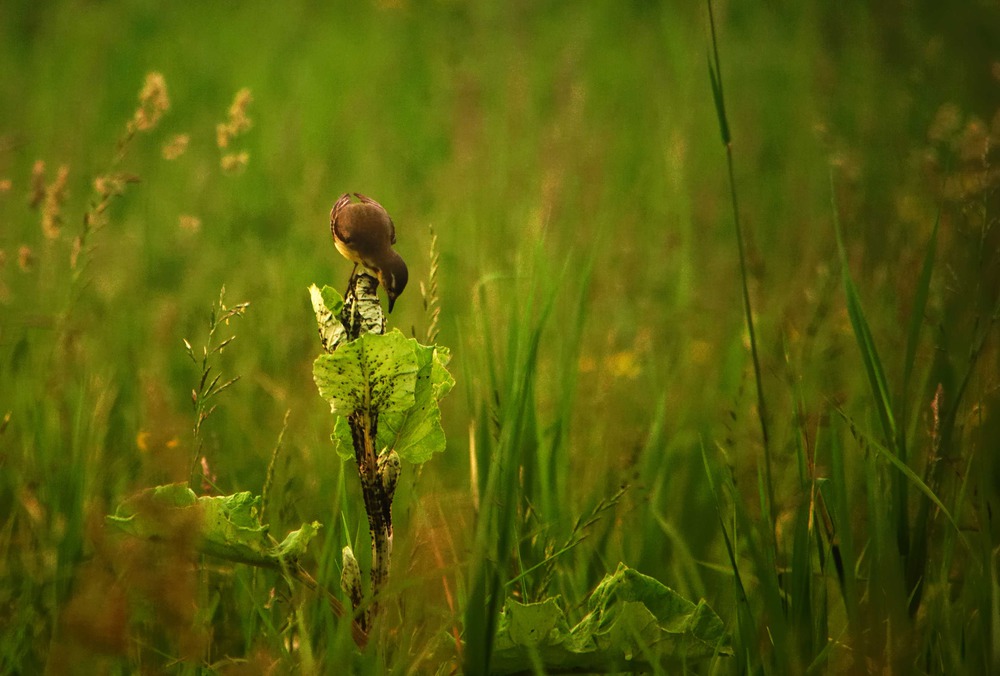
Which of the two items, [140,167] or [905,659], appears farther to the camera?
[140,167]

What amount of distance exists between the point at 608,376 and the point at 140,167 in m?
2.81

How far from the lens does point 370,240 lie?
933 millimetres

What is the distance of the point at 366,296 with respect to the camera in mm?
968

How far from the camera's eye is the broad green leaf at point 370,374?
36.6 inches

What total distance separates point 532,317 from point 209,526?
3.76 feet

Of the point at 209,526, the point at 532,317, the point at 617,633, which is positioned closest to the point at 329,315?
the point at 209,526

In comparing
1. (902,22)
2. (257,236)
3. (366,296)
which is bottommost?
(366,296)

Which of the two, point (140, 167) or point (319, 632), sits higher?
point (140, 167)

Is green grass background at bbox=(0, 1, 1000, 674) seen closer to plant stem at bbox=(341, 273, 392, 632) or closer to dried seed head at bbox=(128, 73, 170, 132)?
plant stem at bbox=(341, 273, 392, 632)

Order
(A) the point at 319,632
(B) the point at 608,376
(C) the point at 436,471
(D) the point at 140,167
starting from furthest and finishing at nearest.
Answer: (D) the point at 140,167 < (B) the point at 608,376 < (C) the point at 436,471 < (A) the point at 319,632

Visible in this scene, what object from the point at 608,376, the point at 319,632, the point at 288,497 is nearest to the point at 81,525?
the point at 288,497

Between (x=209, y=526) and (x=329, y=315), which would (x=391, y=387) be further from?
(x=209, y=526)

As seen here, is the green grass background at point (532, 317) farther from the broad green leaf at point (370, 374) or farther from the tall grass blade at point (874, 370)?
the broad green leaf at point (370, 374)

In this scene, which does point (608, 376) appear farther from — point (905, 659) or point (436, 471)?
point (905, 659)
